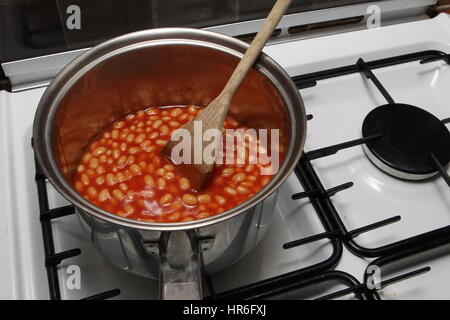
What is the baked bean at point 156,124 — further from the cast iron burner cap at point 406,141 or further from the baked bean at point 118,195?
the cast iron burner cap at point 406,141

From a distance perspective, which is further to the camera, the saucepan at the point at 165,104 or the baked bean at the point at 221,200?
the baked bean at the point at 221,200

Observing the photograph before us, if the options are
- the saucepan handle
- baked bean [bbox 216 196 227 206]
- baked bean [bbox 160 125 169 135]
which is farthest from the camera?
baked bean [bbox 160 125 169 135]

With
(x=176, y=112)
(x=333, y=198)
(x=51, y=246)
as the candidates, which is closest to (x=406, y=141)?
(x=333, y=198)

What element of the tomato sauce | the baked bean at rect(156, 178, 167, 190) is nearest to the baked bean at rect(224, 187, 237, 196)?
the tomato sauce

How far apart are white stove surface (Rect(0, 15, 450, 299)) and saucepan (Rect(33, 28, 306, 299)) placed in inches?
3.7

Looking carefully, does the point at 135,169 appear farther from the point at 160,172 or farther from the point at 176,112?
the point at 176,112

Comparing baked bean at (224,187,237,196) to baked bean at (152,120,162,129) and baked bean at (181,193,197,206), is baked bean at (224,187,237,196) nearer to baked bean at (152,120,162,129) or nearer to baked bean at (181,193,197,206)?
baked bean at (181,193,197,206)

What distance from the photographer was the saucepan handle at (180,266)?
58 centimetres

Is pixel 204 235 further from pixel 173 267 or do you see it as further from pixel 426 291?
pixel 426 291

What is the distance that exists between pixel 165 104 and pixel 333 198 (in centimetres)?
37

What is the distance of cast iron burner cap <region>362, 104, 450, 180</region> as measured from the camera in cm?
86

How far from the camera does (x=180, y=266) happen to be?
62 cm

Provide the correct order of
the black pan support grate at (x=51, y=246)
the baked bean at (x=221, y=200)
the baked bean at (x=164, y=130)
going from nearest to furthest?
1. the black pan support grate at (x=51, y=246)
2. the baked bean at (x=221, y=200)
3. the baked bean at (x=164, y=130)

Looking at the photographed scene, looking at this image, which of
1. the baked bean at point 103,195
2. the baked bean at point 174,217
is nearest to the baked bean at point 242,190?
the baked bean at point 174,217
